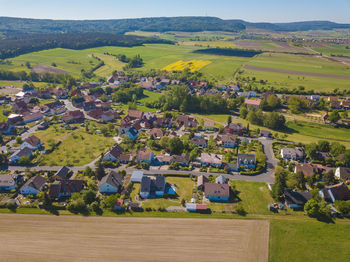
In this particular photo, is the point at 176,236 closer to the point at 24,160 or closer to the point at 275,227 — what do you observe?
the point at 275,227

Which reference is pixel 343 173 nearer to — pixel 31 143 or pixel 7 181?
pixel 7 181

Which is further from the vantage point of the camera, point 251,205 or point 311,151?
point 311,151

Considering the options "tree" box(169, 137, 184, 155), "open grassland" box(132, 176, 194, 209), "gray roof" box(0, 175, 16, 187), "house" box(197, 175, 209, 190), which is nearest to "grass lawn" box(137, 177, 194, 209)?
"open grassland" box(132, 176, 194, 209)

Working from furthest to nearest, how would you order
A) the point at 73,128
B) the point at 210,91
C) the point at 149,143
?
1. the point at 210,91
2. the point at 73,128
3. the point at 149,143

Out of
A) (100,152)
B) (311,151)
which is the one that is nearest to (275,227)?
(311,151)

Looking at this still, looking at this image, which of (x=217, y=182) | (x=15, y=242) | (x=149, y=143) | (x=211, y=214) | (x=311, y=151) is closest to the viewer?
(x=15, y=242)

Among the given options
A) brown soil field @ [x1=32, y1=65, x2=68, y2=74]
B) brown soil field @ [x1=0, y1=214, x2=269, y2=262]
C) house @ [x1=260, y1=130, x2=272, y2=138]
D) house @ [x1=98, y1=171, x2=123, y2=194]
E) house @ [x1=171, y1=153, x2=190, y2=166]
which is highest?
brown soil field @ [x1=32, y1=65, x2=68, y2=74]

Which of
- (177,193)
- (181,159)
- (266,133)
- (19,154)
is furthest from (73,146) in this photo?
(266,133)

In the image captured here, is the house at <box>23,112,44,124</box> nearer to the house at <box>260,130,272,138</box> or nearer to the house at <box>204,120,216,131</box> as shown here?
the house at <box>204,120,216,131</box>
